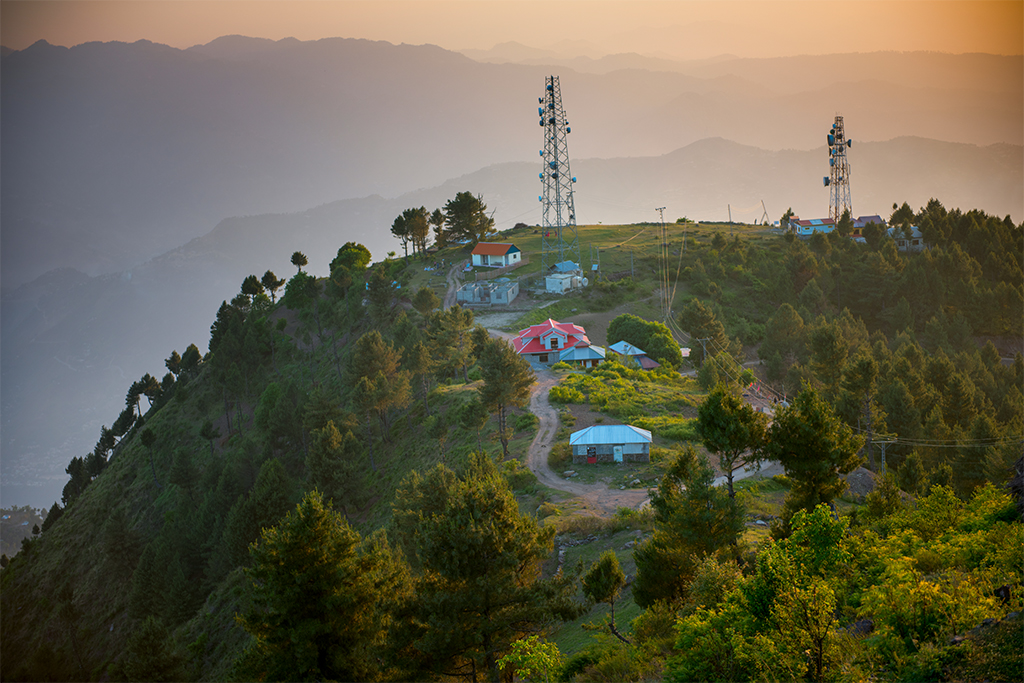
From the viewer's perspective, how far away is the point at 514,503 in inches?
662

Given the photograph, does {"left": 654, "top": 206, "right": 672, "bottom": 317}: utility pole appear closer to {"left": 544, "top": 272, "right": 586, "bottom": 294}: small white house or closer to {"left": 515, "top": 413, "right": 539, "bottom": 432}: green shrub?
{"left": 544, "top": 272, "right": 586, "bottom": 294}: small white house

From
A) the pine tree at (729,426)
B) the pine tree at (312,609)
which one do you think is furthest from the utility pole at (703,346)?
the pine tree at (312,609)

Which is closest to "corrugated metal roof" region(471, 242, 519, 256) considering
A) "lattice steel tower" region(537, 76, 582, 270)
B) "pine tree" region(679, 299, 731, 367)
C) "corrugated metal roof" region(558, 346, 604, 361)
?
"lattice steel tower" region(537, 76, 582, 270)

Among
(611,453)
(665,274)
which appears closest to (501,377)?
(611,453)

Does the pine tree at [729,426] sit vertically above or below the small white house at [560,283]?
below

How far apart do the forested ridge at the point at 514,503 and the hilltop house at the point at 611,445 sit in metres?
2.00

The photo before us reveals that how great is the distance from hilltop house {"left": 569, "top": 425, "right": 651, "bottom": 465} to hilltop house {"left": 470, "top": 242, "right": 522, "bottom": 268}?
55516 millimetres

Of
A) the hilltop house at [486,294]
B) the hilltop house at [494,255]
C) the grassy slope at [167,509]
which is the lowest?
the grassy slope at [167,509]

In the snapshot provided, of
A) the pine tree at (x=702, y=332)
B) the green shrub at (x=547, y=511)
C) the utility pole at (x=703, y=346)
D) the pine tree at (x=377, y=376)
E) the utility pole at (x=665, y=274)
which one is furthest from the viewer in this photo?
the utility pole at (x=665, y=274)

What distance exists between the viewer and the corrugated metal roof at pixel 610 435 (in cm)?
3409

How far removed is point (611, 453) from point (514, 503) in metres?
19.0

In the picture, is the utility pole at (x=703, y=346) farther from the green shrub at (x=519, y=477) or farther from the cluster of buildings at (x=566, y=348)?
the green shrub at (x=519, y=477)

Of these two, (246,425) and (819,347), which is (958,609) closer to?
(819,347)

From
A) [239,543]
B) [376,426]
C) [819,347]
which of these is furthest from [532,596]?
[376,426]
